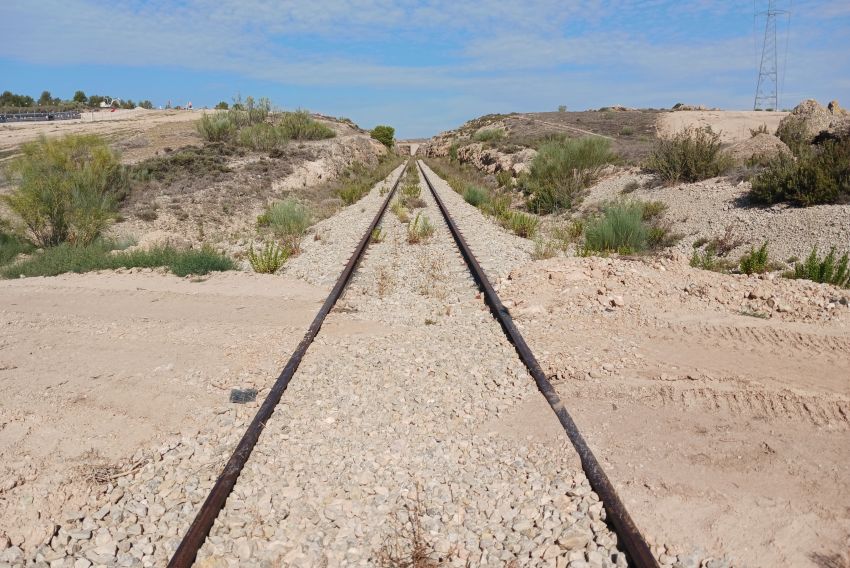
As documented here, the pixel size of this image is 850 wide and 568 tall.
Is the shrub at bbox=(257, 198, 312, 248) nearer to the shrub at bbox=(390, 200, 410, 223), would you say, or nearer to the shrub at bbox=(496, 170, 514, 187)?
the shrub at bbox=(390, 200, 410, 223)

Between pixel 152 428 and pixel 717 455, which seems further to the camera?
pixel 152 428

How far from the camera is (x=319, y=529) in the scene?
396 centimetres

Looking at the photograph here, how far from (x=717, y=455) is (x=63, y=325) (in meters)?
8.02

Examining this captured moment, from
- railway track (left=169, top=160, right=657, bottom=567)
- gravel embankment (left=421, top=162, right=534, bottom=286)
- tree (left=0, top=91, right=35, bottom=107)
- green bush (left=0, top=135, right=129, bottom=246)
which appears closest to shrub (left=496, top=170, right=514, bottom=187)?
gravel embankment (left=421, top=162, right=534, bottom=286)

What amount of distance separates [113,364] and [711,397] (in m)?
6.17

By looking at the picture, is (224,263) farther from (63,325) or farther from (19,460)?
(19,460)

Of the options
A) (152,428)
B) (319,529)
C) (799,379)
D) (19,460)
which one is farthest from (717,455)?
(19,460)

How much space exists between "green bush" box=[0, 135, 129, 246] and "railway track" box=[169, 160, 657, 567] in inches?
440

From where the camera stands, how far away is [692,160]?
745 inches

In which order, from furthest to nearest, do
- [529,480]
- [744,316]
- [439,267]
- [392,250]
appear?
1. [392,250]
2. [439,267]
3. [744,316]
4. [529,480]

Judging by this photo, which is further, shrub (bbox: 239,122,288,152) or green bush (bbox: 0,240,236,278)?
shrub (bbox: 239,122,288,152)

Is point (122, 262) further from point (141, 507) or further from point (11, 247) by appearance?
point (141, 507)

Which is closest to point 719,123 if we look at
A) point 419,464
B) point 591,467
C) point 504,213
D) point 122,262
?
point 504,213

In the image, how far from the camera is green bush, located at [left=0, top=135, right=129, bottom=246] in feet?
49.3
